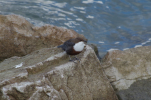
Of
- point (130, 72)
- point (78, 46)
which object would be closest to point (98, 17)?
point (130, 72)

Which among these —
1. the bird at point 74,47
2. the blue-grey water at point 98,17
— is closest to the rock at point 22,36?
the bird at point 74,47

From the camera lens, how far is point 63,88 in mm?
2771

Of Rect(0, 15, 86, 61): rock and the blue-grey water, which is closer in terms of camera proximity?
Rect(0, 15, 86, 61): rock

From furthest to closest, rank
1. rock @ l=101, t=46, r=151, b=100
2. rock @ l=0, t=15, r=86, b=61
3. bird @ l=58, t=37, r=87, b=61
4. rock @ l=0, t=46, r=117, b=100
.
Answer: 1. rock @ l=0, t=15, r=86, b=61
2. rock @ l=101, t=46, r=151, b=100
3. bird @ l=58, t=37, r=87, b=61
4. rock @ l=0, t=46, r=117, b=100

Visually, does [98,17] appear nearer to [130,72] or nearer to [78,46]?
[130,72]

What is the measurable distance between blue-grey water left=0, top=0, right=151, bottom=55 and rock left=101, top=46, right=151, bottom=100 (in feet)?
9.44

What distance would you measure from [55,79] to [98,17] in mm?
6089

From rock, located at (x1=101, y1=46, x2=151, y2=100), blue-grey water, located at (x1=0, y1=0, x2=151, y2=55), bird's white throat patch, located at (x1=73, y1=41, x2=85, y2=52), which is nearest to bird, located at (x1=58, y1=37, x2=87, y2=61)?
bird's white throat patch, located at (x1=73, y1=41, x2=85, y2=52)

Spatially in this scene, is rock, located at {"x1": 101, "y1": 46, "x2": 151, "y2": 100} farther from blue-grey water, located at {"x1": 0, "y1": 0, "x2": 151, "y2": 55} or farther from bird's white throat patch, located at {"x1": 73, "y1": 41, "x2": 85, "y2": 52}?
blue-grey water, located at {"x1": 0, "y1": 0, "x2": 151, "y2": 55}

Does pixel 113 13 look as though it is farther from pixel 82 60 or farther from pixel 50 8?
pixel 82 60

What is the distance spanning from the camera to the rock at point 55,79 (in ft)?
7.93

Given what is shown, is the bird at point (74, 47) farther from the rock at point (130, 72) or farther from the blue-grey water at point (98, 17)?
the blue-grey water at point (98, 17)

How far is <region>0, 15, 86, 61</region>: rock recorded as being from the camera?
14.6 ft

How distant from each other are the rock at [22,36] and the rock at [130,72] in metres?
1.48
